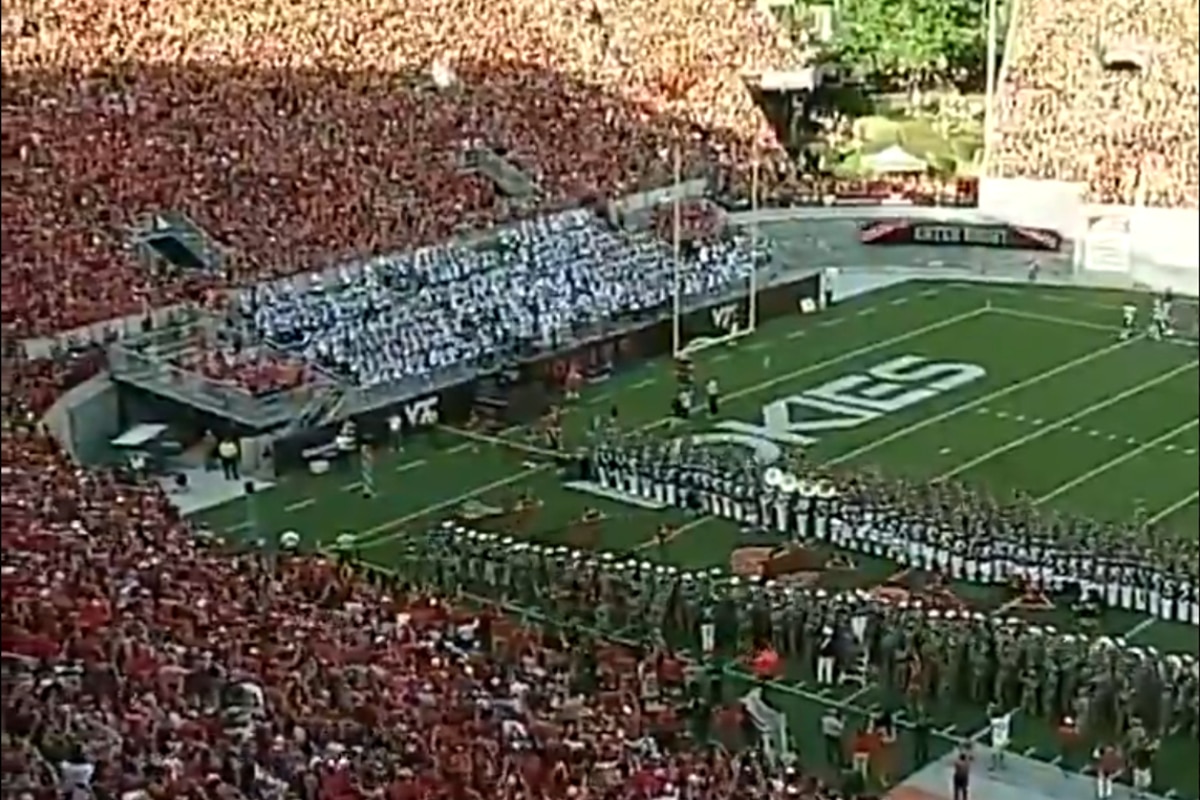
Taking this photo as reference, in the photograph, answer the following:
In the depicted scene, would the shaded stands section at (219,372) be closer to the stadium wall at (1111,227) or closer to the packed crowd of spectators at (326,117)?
the packed crowd of spectators at (326,117)

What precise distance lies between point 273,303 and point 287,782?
14.5 ft

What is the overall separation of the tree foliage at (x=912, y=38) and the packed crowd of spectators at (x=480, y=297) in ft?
4.49

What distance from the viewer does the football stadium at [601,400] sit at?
323cm

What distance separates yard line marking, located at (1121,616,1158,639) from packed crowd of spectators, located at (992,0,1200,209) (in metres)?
2.96

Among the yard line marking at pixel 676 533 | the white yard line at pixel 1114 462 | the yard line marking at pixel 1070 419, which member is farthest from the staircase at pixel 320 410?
the white yard line at pixel 1114 462

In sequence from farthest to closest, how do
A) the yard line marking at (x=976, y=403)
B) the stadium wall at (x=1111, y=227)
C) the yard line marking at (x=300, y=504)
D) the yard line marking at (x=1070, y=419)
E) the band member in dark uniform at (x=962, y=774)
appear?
the stadium wall at (x=1111, y=227), the yard line marking at (x=976, y=403), the yard line marking at (x=1070, y=419), the yard line marking at (x=300, y=504), the band member in dark uniform at (x=962, y=774)

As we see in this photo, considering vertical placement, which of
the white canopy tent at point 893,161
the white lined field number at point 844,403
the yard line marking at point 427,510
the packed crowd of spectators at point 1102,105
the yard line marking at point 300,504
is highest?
the packed crowd of spectators at point 1102,105

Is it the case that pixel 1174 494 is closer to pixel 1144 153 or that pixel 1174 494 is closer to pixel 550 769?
pixel 1144 153

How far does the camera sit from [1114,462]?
20.2 ft

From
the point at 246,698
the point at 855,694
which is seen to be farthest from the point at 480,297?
the point at 246,698

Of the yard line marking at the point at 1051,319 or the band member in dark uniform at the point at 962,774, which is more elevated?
the yard line marking at the point at 1051,319

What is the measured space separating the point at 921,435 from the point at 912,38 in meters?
3.44

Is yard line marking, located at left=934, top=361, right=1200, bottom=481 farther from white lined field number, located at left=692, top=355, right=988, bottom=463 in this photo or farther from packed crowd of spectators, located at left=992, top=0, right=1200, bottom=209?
packed crowd of spectators, located at left=992, top=0, right=1200, bottom=209

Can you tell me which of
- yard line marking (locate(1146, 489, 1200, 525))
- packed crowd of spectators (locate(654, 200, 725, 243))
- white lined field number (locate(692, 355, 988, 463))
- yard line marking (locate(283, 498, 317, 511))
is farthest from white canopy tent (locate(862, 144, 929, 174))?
yard line marking (locate(283, 498, 317, 511))
